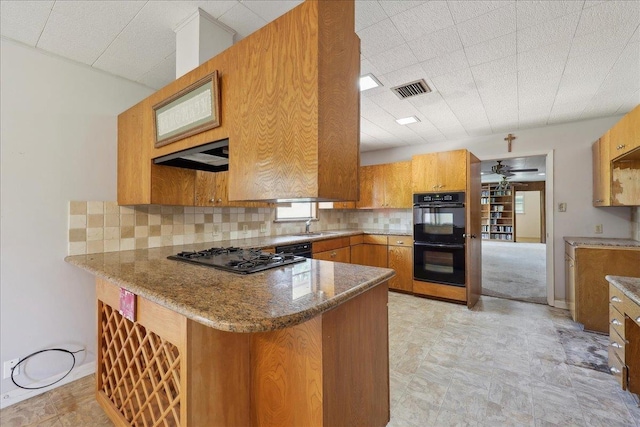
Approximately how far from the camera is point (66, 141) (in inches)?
83.3

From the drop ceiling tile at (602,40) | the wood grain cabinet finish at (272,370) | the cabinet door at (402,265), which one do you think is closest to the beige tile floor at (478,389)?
the wood grain cabinet finish at (272,370)

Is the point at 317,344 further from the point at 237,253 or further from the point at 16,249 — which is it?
the point at 16,249

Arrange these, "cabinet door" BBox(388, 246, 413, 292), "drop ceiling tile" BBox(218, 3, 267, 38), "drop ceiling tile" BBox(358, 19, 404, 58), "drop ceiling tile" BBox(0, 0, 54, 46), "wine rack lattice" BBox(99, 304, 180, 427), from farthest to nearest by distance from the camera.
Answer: "cabinet door" BBox(388, 246, 413, 292) → "drop ceiling tile" BBox(358, 19, 404, 58) → "drop ceiling tile" BBox(218, 3, 267, 38) → "drop ceiling tile" BBox(0, 0, 54, 46) → "wine rack lattice" BBox(99, 304, 180, 427)

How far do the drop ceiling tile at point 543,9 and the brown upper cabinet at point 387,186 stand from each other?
9.05ft

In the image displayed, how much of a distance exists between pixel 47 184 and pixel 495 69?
3694mm

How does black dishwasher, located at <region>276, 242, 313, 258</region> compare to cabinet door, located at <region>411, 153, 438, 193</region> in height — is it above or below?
below

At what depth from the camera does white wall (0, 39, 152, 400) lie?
188 cm

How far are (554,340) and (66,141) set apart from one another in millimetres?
4632

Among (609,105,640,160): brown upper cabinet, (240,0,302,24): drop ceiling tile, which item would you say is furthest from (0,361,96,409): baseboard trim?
(609,105,640,160): brown upper cabinet

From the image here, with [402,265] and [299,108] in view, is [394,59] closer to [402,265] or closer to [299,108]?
[299,108]

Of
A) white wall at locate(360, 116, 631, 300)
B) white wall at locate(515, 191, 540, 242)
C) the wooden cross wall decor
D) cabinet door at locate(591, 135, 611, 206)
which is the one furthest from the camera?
white wall at locate(515, 191, 540, 242)

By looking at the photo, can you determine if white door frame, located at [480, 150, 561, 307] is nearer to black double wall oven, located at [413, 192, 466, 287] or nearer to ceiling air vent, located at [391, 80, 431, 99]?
black double wall oven, located at [413, 192, 466, 287]

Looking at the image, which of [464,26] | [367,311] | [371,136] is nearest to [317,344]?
[367,311]

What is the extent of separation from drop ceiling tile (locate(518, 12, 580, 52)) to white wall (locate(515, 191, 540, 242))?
11238mm
